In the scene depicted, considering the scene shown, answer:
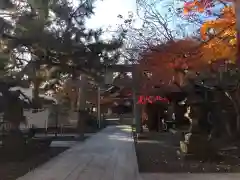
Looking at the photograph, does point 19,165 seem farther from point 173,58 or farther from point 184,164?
point 173,58

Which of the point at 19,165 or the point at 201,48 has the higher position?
the point at 201,48

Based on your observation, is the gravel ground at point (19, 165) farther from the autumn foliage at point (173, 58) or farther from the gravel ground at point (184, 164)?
the autumn foliage at point (173, 58)

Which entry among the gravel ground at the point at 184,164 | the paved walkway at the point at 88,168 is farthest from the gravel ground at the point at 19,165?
the gravel ground at the point at 184,164

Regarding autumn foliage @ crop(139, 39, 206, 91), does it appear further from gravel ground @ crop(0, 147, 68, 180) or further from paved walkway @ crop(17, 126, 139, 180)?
gravel ground @ crop(0, 147, 68, 180)

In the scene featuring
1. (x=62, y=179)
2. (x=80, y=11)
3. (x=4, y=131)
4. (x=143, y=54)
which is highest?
(x=80, y=11)

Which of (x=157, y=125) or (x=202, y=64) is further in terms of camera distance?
(x=157, y=125)

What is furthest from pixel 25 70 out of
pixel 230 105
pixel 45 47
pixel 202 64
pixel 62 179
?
pixel 230 105

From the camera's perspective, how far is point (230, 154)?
1542cm

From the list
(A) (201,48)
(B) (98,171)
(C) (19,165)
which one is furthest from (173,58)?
(C) (19,165)

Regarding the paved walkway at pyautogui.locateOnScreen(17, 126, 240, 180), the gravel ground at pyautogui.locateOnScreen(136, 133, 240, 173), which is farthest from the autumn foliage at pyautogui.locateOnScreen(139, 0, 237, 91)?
the paved walkway at pyautogui.locateOnScreen(17, 126, 240, 180)

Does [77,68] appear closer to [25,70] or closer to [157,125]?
[25,70]

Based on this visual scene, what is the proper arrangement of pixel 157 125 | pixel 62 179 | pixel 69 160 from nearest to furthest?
pixel 62 179, pixel 69 160, pixel 157 125

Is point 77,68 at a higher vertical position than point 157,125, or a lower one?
higher

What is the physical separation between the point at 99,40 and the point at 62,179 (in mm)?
7651
